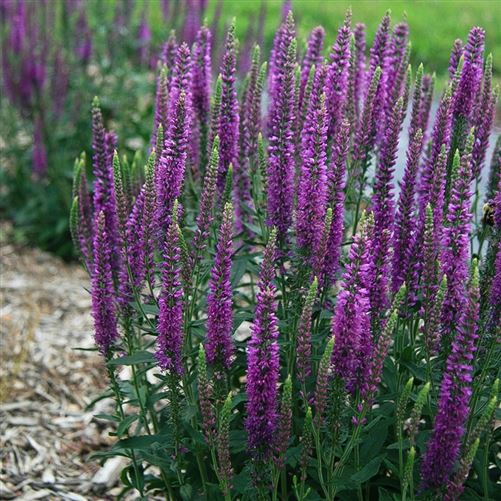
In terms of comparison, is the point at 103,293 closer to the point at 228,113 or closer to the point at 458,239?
the point at 228,113

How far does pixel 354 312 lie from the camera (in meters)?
2.38

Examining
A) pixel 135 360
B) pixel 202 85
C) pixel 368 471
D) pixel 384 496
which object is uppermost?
pixel 202 85

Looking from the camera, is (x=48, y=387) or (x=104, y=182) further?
(x=48, y=387)

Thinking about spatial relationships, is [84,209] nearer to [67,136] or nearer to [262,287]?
[262,287]

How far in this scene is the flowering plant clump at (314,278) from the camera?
2457 mm

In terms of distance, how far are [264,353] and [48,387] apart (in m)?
3.80

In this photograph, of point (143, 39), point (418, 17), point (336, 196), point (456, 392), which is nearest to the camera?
point (456, 392)

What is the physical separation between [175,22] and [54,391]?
437cm

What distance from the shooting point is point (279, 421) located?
257 centimetres

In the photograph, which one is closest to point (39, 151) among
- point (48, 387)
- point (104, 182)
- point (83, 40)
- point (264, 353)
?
point (83, 40)

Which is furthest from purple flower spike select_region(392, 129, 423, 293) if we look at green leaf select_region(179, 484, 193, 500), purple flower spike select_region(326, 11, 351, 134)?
green leaf select_region(179, 484, 193, 500)

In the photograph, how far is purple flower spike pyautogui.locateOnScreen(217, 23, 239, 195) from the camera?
3.23 m

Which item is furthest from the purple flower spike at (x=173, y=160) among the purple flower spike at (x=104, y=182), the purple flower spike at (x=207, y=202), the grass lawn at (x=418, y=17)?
the grass lawn at (x=418, y=17)

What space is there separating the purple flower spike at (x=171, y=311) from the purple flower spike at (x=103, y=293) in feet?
1.14
